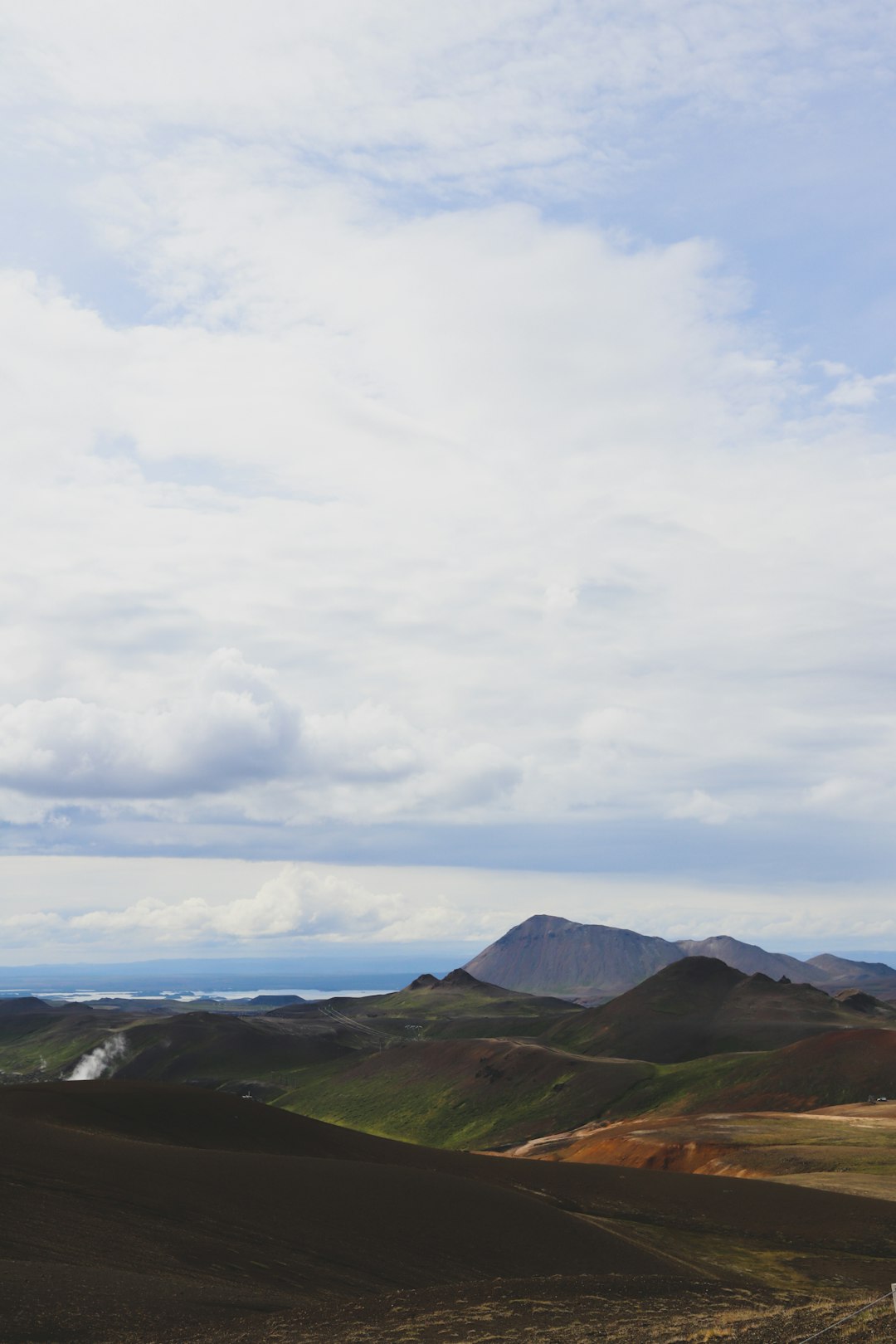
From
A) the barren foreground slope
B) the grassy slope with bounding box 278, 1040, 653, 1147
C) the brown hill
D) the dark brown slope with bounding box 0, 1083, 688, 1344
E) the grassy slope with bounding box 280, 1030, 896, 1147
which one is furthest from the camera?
the grassy slope with bounding box 278, 1040, 653, 1147

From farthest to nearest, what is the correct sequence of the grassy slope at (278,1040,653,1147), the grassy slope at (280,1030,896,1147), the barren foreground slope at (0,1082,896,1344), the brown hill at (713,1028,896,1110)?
1. the grassy slope at (278,1040,653,1147)
2. the grassy slope at (280,1030,896,1147)
3. the brown hill at (713,1028,896,1110)
4. the barren foreground slope at (0,1082,896,1344)

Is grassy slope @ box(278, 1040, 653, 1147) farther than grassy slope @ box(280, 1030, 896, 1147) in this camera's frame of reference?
Yes

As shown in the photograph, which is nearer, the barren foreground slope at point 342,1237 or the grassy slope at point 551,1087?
the barren foreground slope at point 342,1237

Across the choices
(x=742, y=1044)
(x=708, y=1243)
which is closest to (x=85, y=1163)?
(x=708, y=1243)

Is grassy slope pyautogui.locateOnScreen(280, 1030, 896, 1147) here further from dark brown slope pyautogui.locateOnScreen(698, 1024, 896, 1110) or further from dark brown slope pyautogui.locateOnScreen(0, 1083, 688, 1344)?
dark brown slope pyautogui.locateOnScreen(0, 1083, 688, 1344)

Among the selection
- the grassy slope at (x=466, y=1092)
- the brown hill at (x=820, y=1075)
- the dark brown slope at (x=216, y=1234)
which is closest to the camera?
the dark brown slope at (x=216, y=1234)

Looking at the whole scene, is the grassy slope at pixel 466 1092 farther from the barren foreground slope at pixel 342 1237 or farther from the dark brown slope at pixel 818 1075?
the barren foreground slope at pixel 342 1237

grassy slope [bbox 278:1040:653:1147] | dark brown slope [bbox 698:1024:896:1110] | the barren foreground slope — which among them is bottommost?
grassy slope [bbox 278:1040:653:1147]

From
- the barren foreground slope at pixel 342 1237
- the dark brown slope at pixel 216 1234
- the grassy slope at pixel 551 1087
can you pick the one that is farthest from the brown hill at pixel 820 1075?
the dark brown slope at pixel 216 1234

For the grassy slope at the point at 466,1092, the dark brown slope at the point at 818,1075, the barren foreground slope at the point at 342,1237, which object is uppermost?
the barren foreground slope at the point at 342,1237

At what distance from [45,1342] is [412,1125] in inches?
5618

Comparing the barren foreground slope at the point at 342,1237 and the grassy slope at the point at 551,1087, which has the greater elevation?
the barren foreground slope at the point at 342,1237

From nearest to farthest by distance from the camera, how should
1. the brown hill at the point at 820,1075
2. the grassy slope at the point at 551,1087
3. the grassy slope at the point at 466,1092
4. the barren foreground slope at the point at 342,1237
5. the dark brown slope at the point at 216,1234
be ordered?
the dark brown slope at the point at 216,1234
the barren foreground slope at the point at 342,1237
the brown hill at the point at 820,1075
the grassy slope at the point at 551,1087
the grassy slope at the point at 466,1092

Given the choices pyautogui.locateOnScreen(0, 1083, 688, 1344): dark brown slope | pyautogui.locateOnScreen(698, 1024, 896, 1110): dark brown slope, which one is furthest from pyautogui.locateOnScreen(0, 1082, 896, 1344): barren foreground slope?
pyautogui.locateOnScreen(698, 1024, 896, 1110): dark brown slope
